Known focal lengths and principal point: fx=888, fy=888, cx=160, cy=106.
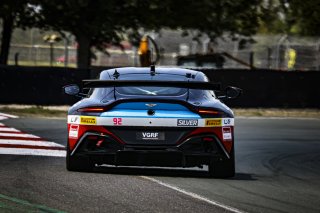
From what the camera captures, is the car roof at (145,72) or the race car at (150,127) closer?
the race car at (150,127)

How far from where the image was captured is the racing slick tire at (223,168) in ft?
35.4

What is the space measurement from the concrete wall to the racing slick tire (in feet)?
54.7

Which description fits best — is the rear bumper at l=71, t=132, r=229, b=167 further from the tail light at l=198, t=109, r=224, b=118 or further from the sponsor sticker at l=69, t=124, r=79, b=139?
the tail light at l=198, t=109, r=224, b=118

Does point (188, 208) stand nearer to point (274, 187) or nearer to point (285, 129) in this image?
point (274, 187)

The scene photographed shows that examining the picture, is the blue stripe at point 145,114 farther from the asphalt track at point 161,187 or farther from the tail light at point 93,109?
the asphalt track at point 161,187

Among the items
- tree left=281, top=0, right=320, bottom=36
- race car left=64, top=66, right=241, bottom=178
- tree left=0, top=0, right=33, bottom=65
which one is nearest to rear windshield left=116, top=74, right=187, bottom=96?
race car left=64, top=66, right=241, bottom=178

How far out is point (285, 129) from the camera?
72.4 ft

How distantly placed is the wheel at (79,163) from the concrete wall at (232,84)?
16.4 meters

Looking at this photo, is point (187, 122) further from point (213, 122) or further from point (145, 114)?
point (145, 114)

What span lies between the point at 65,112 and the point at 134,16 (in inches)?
400

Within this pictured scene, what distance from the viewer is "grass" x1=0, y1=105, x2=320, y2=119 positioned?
25.2 metres

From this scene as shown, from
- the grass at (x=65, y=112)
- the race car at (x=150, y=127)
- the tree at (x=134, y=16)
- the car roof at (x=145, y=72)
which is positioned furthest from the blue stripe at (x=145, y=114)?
the tree at (x=134, y=16)

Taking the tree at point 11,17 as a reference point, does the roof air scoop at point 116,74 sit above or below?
below

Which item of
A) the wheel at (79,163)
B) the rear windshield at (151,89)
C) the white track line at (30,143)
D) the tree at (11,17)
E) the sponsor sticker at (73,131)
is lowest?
the white track line at (30,143)
